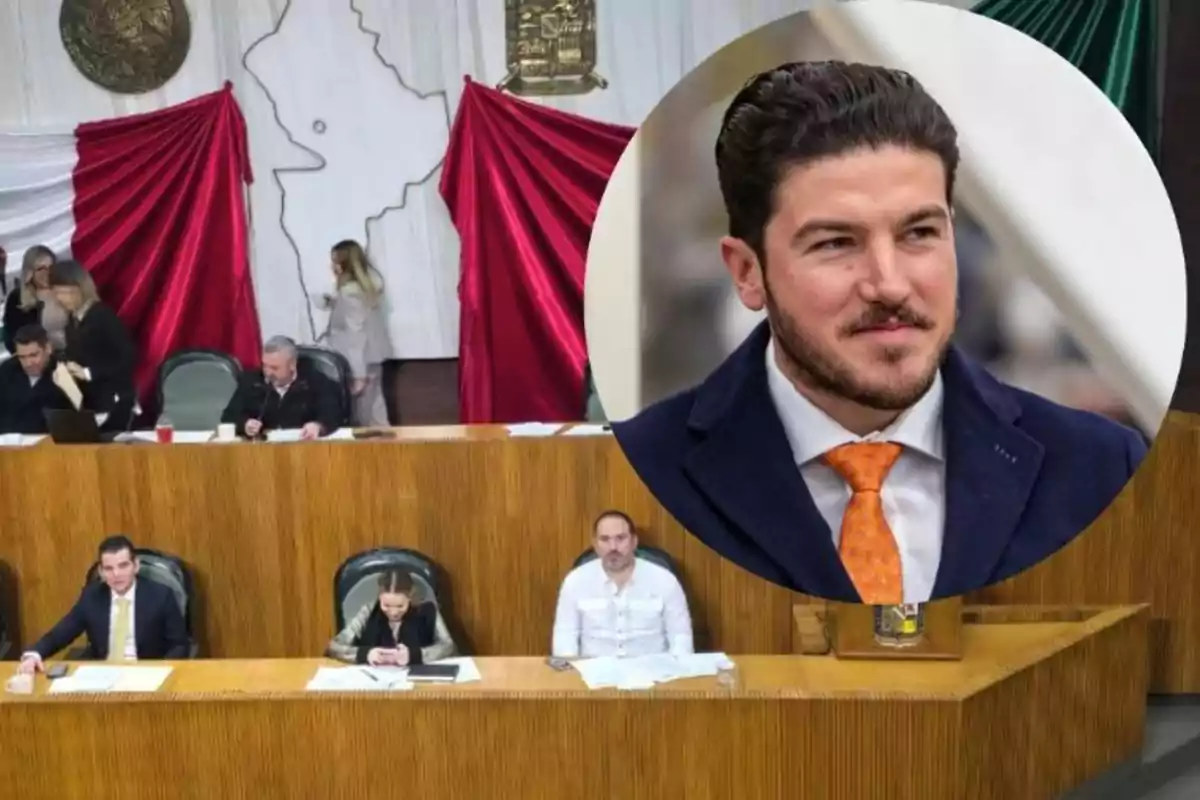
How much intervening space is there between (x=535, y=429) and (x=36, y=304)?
2.06 m

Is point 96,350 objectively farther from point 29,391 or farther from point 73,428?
point 73,428

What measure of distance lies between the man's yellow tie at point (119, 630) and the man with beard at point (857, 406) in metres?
2.36

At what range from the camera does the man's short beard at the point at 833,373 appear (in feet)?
4.17

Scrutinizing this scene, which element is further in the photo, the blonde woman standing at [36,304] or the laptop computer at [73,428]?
the blonde woman standing at [36,304]

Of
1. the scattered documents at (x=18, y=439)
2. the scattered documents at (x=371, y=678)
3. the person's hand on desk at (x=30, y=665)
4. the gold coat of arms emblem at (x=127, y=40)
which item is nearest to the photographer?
the scattered documents at (x=371, y=678)

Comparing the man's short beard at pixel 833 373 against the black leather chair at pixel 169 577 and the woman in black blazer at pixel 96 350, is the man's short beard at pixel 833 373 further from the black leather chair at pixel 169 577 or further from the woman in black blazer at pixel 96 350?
the woman in black blazer at pixel 96 350

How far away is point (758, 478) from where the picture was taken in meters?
1.39

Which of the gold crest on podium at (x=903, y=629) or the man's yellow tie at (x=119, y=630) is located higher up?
the gold crest on podium at (x=903, y=629)

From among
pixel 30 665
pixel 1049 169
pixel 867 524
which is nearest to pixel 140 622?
pixel 30 665

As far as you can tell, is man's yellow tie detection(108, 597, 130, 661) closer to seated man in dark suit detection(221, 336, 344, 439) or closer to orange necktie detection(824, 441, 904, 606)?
seated man in dark suit detection(221, 336, 344, 439)

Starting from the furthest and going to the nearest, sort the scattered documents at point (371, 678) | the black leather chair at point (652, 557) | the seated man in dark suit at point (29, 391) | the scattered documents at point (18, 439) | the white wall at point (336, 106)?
1. the white wall at point (336, 106)
2. the seated man in dark suit at point (29, 391)
3. the scattered documents at point (18, 439)
4. the black leather chair at point (652, 557)
5. the scattered documents at point (371, 678)

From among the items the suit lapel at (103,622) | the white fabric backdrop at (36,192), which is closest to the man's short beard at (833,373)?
the suit lapel at (103,622)

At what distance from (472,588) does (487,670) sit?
71 cm

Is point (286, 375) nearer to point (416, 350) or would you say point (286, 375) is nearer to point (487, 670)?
point (416, 350)
